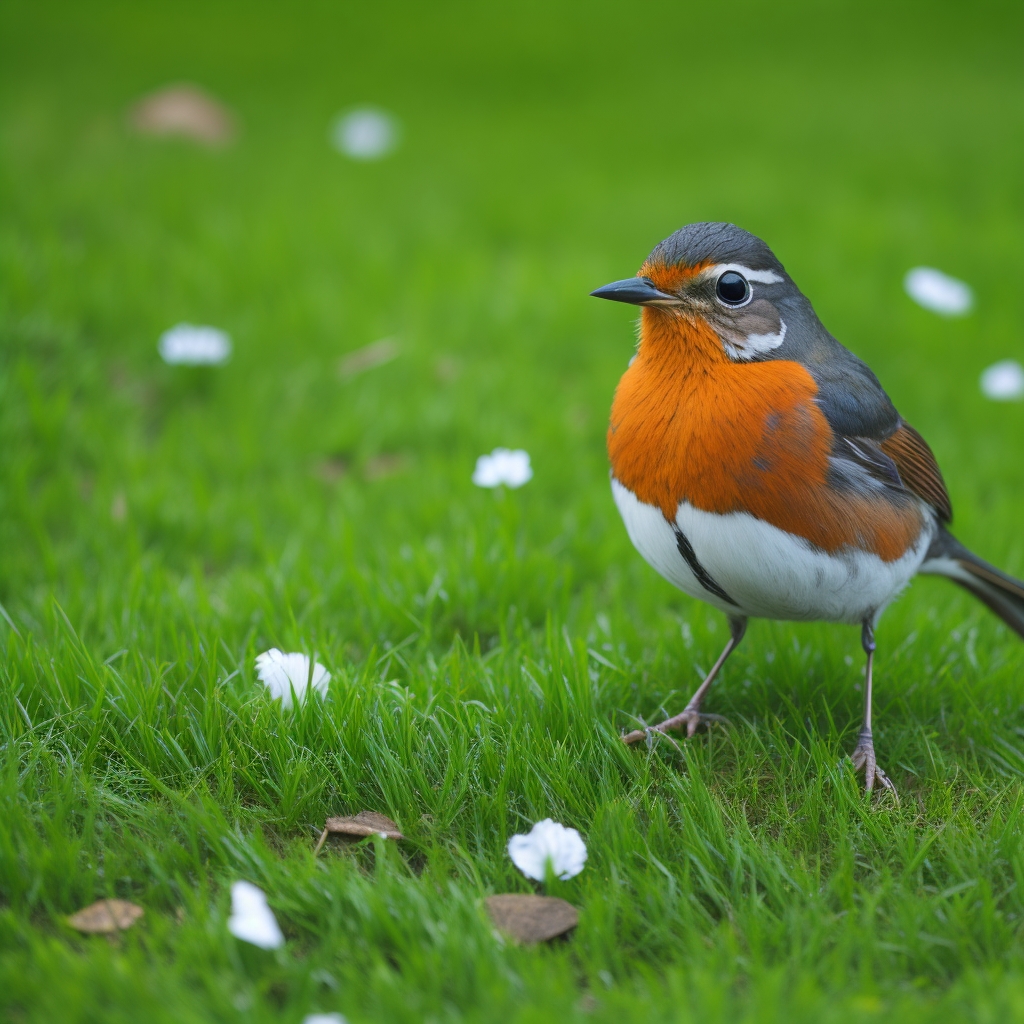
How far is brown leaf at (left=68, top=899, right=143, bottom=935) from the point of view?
7.93ft

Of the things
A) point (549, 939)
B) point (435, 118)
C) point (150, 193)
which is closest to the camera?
point (549, 939)

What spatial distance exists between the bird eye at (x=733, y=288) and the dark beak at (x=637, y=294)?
0.15 metres

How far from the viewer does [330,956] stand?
2.41 meters

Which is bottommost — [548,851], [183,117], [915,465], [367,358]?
[548,851]

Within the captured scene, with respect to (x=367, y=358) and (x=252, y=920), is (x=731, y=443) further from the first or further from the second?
(x=367, y=358)

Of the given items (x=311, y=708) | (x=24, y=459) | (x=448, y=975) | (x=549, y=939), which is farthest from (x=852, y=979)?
(x=24, y=459)

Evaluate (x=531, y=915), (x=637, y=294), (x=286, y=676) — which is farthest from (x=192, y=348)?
(x=531, y=915)

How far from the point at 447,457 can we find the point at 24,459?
6.34 feet

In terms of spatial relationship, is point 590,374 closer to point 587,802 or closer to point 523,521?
point 523,521

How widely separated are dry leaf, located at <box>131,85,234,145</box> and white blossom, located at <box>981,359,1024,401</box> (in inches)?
245

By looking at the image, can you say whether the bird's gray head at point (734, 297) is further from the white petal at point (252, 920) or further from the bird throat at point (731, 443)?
the white petal at point (252, 920)

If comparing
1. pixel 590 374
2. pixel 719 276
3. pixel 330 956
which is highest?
pixel 719 276

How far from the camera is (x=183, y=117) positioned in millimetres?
8773

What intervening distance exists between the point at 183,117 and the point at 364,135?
1.50 m
